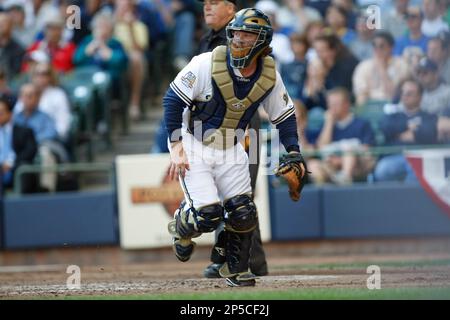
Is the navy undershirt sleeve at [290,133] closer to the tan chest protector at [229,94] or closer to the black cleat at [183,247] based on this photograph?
the tan chest protector at [229,94]

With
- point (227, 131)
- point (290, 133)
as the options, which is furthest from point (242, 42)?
point (290, 133)

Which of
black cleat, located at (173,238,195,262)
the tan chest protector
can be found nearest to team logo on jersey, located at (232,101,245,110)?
the tan chest protector

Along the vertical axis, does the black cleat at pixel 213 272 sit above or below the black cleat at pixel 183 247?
below

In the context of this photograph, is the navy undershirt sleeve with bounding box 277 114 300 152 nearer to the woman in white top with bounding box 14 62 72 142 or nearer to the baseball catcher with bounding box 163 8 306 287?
the baseball catcher with bounding box 163 8 306 287

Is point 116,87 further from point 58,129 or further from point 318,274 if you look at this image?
point 318,274

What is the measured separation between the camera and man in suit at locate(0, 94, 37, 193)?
1302 centimetres

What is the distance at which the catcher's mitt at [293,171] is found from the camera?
25.5 ft

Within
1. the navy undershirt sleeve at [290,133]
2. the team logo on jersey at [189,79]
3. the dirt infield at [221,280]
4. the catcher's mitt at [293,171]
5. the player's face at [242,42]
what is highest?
the player's face at [242,42]

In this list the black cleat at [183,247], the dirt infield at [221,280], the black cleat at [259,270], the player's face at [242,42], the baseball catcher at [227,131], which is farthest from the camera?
the black cleat at [259,270]

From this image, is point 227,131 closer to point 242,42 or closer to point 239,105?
point 239,105

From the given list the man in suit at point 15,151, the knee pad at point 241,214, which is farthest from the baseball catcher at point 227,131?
the man in suit at point 15,151

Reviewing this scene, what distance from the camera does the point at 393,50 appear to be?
13.4m

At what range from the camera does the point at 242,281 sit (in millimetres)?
8039

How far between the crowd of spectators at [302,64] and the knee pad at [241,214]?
472 centimetres
